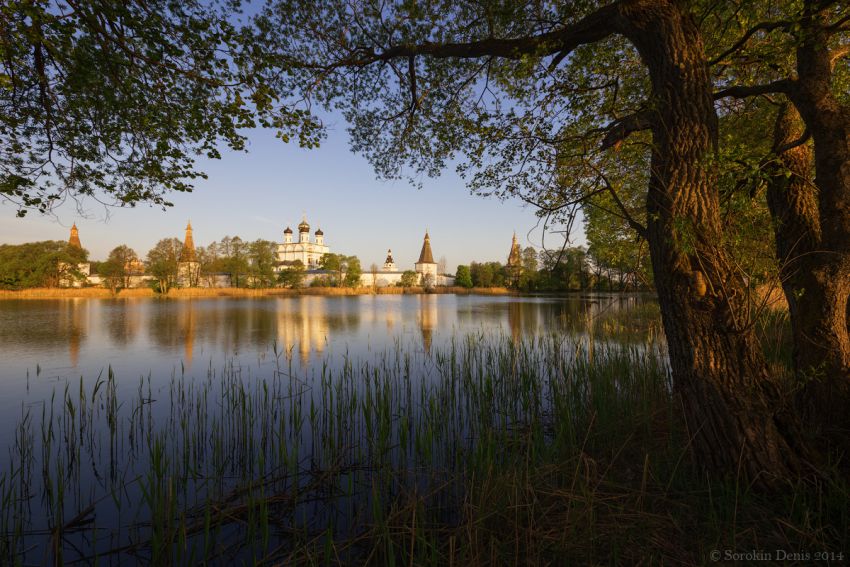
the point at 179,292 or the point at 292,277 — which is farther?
the point at 292,277

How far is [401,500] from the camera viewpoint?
3955 mm

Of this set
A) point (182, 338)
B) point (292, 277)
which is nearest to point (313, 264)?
point (292, 277)

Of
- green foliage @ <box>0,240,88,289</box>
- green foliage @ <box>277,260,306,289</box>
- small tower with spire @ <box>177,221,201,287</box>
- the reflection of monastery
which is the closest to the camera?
green foliage @ <box>0,240,88,289</box>

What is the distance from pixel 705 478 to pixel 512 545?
1.89m

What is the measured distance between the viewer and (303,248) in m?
118

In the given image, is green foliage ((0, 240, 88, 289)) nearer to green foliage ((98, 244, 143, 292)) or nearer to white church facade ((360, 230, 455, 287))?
green foliage ((98, 244, 143, 292))

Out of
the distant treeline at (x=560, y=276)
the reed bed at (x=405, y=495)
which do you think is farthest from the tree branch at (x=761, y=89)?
the distant treeline at (x=560, y=276)

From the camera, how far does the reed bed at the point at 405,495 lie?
2.74m

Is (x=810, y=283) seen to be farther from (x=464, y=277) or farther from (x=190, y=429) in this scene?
(x=464, y=277)

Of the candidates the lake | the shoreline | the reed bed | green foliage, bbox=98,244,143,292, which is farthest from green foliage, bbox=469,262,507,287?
the reed bed

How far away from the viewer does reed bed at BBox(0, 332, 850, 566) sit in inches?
108

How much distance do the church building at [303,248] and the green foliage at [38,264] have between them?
179ft

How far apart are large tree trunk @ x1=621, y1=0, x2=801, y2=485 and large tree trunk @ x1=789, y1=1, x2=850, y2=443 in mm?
1318

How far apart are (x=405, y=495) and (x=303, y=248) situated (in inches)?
4775
